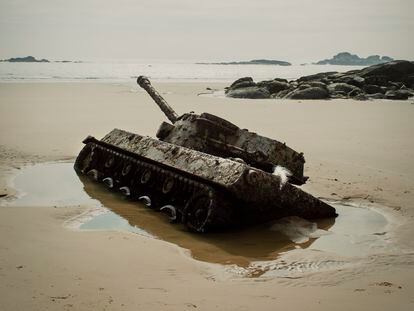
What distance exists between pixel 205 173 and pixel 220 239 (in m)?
0.81

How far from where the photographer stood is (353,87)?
28.5 meters

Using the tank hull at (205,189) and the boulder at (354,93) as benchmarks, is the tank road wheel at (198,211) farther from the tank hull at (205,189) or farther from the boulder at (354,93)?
the boulder at (354,93)

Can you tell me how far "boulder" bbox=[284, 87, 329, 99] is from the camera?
2523 cm

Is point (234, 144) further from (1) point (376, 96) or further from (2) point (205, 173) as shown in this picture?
(1) point (376, 96)

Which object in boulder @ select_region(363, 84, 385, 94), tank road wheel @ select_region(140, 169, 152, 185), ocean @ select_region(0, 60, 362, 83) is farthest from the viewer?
ocean @ select_region(0, 60, 362, 83)

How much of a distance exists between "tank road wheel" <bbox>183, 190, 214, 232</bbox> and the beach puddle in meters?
0.10

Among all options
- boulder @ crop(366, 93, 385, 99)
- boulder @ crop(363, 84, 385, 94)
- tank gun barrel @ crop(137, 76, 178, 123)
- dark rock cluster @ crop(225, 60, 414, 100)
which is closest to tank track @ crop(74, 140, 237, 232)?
tank gun barrel @ crop(137, 76, 178, 123)

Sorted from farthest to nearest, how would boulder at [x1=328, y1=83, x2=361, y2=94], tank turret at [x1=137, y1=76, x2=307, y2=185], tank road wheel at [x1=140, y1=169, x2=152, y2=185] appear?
boulder at [x1=328, y1=83, x2=361, y2=94] → tank turret at [x1=137, y1=76, x2=307, y2=185] → tank road wheel at [x1=140, y1=169, x2=152, y2=185]

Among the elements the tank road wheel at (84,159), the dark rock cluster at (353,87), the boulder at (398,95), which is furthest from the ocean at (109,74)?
the tank road wheel at (84,159)

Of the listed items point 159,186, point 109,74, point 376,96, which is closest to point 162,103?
point 159,186

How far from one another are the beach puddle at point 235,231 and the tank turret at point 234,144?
0.87 meters

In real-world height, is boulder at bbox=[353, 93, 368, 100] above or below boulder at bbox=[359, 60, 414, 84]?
below

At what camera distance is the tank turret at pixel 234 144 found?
21.1 feet

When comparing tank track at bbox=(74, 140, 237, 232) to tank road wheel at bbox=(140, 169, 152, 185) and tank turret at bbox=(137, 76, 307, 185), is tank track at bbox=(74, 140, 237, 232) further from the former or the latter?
tank turret at bbox=(137, 76, 307, 185)
